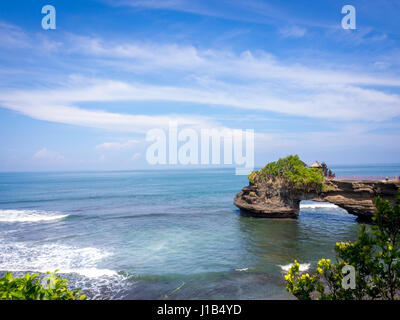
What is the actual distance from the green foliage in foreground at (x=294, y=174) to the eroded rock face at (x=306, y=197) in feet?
2.31

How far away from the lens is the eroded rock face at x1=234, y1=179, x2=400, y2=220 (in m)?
27.0

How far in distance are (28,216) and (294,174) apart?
3653cm

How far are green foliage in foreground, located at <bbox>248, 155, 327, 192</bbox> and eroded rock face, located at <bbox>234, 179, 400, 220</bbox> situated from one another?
70 cm

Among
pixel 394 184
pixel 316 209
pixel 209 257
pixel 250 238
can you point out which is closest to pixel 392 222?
pixel 209 257

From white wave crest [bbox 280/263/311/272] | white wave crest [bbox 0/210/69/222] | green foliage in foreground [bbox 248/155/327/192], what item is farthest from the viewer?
white wave crest [bbox 0/210/69/222]

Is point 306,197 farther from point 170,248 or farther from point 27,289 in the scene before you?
point 27,289

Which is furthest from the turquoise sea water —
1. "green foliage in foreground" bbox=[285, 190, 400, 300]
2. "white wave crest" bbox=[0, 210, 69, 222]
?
"green foliage in foreground" bbox=[285, 190, 400, 300]

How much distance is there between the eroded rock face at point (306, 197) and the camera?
1064 inches

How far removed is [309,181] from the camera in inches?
1139

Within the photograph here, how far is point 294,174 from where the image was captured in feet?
98.4

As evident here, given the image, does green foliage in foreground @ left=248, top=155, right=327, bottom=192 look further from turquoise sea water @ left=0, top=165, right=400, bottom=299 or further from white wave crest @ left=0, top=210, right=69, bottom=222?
white wave crest @ left=0, top=210, right=69, bottom=222

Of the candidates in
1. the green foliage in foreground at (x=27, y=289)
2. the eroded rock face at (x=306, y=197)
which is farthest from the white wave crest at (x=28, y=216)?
the green foliage in foreground at (x=27, y=289)

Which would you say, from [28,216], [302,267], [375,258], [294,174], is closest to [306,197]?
[294,174]
